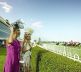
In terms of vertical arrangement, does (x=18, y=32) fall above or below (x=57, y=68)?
above

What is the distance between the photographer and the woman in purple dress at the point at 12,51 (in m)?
6.29

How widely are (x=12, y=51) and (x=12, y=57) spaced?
0.13m

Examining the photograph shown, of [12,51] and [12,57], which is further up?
[12,51]

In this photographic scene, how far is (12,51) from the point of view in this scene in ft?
20.8

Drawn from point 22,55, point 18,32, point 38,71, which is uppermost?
point 18,32

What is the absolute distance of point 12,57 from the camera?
251 inches

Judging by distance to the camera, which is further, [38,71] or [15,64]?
[38,71]

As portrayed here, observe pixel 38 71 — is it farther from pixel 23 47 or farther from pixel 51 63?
pixel 23 47

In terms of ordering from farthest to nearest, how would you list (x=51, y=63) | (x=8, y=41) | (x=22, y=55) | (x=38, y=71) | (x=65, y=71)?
1. (x=38, y=71)
2. (x=51, y=63)
3. (x=65, y=71)
4. (x=22, y=55)
5. (x=8, y=41)

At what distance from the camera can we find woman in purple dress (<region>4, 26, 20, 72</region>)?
→ 629 cm

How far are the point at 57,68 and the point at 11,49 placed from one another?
408 centimetres

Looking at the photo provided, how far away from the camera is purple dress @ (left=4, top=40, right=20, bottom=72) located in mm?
6326

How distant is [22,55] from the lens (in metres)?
7.42

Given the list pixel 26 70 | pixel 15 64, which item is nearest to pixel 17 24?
pixel 15 64
